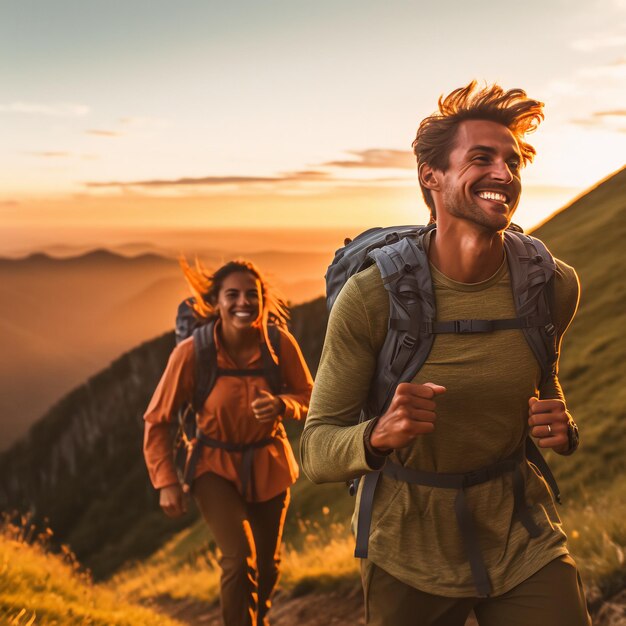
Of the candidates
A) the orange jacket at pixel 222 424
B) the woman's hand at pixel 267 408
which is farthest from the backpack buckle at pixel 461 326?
the orange jacket at pixel 222 424

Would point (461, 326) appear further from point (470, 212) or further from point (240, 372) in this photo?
point (240, 372)

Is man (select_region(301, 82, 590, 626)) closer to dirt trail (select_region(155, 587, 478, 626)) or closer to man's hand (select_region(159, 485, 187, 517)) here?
man's hand (select_region(159, 485, 187, 517))

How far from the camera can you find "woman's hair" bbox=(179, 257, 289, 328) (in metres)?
8.16

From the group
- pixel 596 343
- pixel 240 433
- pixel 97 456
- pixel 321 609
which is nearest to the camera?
pixel 240 433

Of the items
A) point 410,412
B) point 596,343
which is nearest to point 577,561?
point 410,412

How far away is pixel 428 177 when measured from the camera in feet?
14.0

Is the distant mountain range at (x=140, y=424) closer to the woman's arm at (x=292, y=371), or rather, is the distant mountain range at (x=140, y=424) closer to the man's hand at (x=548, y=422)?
the woman's arm at (x=292, y=371)

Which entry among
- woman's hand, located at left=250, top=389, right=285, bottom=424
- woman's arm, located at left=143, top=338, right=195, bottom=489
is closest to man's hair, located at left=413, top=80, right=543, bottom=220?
woman's hand, located at left=250, top=389, right=285, bottom=424

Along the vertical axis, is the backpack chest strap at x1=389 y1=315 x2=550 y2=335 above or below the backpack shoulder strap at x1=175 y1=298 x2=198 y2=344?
above

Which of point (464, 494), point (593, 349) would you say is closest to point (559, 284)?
point (464, 494)

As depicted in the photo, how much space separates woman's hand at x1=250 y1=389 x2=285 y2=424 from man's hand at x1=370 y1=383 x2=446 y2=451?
3715 millimetres

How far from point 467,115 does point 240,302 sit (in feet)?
13.1

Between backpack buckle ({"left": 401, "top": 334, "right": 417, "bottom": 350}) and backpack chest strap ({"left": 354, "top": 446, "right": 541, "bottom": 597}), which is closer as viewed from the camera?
backpack buckle ({"left": 401, "top": 334, "right": 417, "bottom": 350})

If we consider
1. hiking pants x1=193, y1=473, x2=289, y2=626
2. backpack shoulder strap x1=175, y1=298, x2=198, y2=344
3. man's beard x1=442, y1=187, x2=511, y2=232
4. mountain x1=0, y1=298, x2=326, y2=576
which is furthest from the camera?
mountain x1=0, y1=298, x2=326, y2=576
